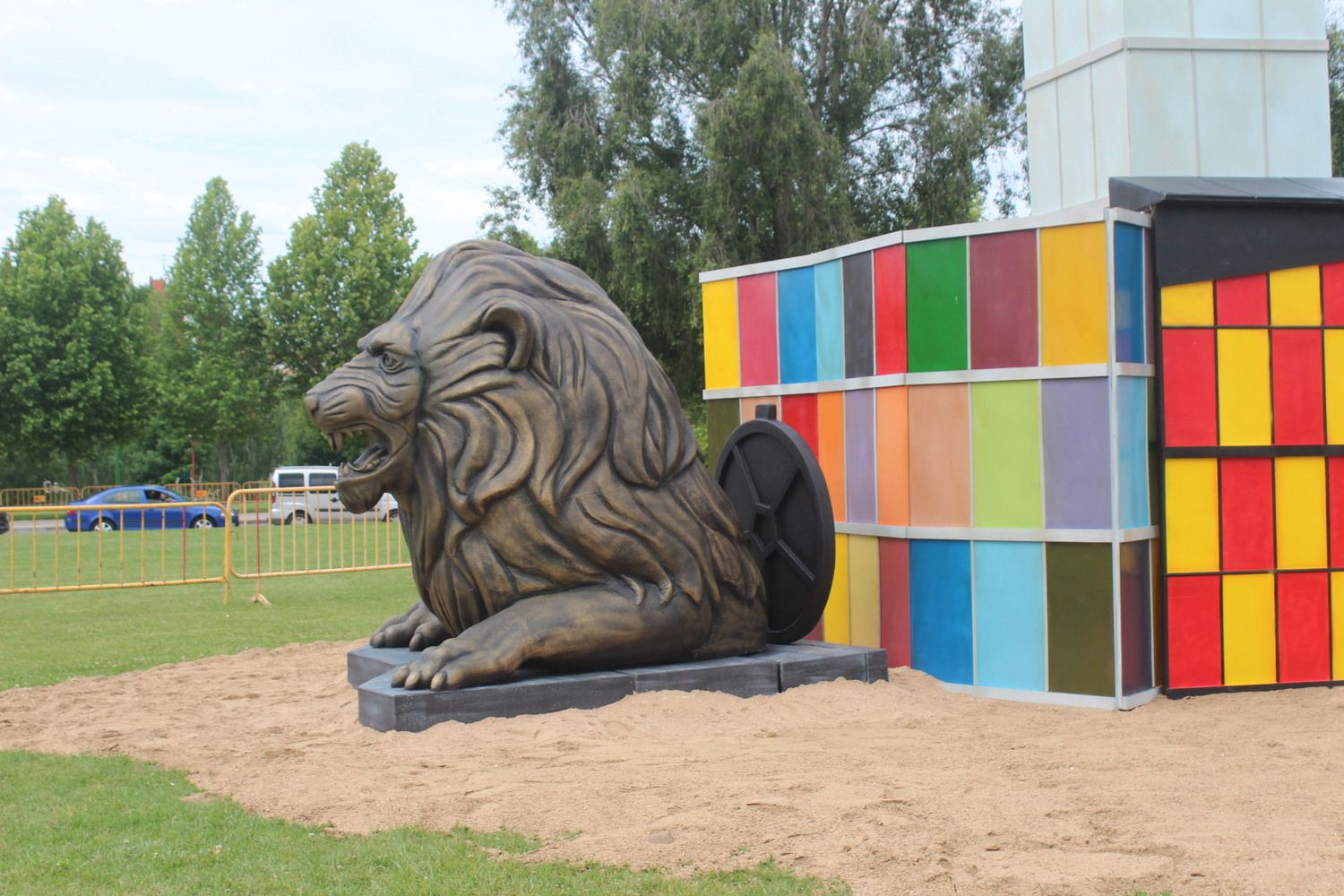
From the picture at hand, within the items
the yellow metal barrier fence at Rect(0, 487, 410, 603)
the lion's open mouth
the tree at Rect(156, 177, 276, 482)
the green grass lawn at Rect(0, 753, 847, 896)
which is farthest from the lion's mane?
the tree at Rect(156, 177, 276, 482)

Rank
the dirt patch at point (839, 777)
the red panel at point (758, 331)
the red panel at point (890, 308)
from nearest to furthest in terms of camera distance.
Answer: the dirt patch at point (839, 777)
the red panel at point (890, 308)
the red panel at point (758, 331)

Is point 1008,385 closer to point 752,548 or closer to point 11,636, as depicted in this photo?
point 752,548

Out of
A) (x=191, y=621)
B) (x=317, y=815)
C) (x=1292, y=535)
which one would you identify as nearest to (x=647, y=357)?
(x=317, y=815)

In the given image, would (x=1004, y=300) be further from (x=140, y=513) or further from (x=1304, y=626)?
(x=140, y=513)

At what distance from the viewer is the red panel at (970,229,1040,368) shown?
726 centimetres

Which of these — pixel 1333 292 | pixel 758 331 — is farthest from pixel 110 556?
pixel 1333 292

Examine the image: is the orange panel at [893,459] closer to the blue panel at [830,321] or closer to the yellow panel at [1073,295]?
the blue panel at [830,321]

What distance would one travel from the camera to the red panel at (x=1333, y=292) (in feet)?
24.5

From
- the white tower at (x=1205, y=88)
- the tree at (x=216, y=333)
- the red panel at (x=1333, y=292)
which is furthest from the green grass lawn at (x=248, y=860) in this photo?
the tree at (x=216, y=333)

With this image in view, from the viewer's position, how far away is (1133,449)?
717 centimetres

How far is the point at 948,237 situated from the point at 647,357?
6.63ft

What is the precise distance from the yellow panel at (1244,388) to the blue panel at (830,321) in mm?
2273

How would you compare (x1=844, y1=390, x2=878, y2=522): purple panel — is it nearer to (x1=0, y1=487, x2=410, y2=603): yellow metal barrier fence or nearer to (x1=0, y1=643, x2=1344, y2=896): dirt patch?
(x1=0, y1=643, x2=1344, y2=896): dirt patch

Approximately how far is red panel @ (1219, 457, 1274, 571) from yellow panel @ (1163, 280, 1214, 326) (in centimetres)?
85
